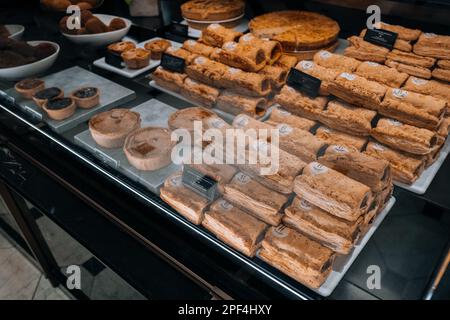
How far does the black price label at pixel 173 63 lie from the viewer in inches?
89.2

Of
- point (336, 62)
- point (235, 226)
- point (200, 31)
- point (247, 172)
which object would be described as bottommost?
point (235, 226)

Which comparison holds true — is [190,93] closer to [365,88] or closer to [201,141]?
[201,141]

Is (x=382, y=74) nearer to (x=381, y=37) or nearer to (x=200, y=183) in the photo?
(x=381, y=37)

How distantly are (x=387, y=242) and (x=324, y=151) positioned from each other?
457 mm

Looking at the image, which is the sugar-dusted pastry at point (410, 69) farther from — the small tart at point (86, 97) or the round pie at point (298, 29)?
the small tart at point (86, 97)

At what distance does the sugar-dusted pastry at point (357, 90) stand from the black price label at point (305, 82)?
0.07 metres

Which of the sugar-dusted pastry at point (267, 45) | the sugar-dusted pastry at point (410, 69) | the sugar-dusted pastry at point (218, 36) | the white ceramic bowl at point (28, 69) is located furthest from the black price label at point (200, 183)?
the white ceramic bowl at point (28, 69)

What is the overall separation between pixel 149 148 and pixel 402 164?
3.80ft

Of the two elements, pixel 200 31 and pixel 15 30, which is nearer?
pixel 200 31

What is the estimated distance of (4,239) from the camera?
3.38 m

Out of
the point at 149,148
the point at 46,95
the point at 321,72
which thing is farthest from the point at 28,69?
the point at 321,72

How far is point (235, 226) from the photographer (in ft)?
4.65

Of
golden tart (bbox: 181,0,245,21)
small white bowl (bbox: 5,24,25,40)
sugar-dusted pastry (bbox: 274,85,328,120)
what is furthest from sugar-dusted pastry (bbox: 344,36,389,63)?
small white bowl (bbox: 5,24,25,40)

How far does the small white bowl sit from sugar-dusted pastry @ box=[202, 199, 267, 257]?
2242mm
